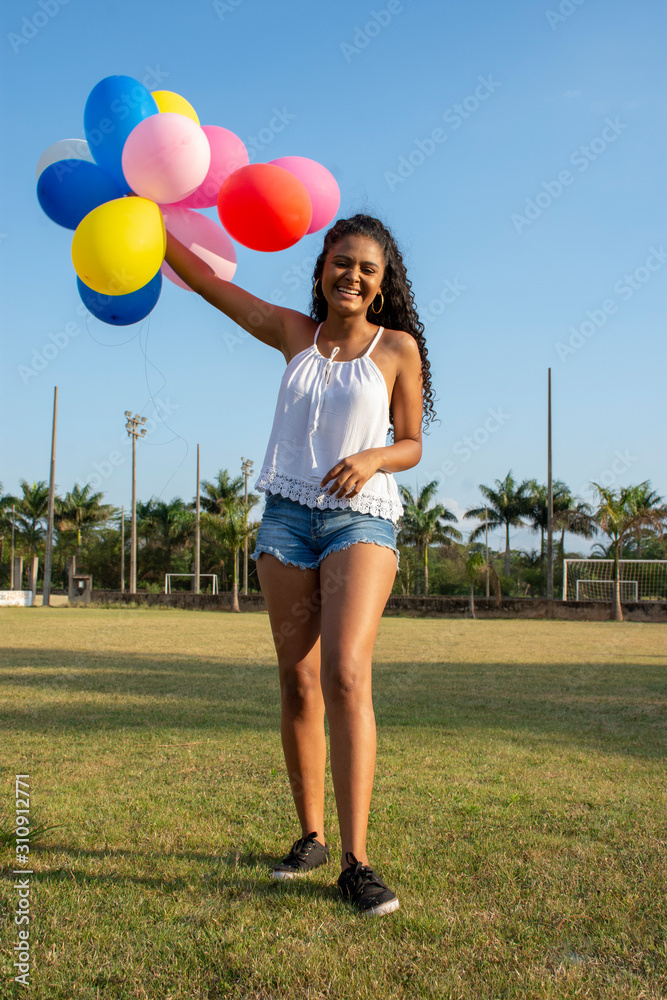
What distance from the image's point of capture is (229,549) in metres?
37.4

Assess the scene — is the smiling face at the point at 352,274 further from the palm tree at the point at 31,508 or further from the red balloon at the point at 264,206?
the palm tree at the point at 31,508

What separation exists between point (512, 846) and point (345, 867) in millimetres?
736

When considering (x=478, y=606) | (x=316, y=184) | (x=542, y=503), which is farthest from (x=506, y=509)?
(x=316, y=184)

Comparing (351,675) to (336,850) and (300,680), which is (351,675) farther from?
(336,850)

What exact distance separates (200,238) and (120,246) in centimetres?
52

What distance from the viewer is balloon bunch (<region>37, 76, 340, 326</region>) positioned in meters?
2.83

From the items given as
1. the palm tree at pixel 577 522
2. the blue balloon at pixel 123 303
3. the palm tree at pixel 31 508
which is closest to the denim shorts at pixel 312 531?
the blue balloon at pixel 123 303

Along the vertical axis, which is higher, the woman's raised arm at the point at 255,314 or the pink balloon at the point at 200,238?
the pink balloon at the point at 200,238

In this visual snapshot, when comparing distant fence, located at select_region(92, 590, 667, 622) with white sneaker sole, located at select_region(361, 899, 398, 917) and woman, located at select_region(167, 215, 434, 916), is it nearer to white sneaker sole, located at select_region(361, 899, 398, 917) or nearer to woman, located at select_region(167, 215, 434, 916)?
woman, located at select_region(167, 215, 434, 916)

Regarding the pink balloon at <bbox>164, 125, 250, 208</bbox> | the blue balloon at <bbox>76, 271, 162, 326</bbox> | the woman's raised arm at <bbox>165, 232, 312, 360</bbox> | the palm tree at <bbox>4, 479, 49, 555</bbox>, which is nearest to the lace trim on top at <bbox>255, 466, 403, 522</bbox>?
the woman's raised arm at <bbox>165, 232, 312, 360</bbox>

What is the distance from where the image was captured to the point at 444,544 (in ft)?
137

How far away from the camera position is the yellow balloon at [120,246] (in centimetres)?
268

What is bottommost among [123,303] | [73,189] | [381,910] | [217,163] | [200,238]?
[381,910]

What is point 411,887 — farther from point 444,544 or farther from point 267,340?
point 444,544
